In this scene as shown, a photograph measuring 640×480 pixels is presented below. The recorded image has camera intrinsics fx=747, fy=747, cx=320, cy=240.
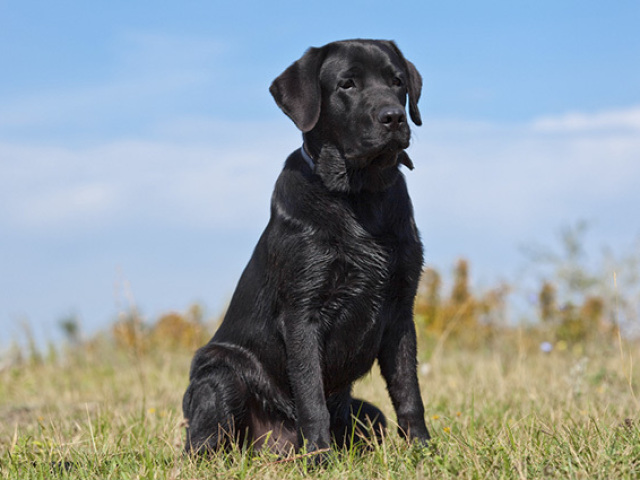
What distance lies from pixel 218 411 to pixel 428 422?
1.61 m

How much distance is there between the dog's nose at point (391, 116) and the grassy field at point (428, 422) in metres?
1.45

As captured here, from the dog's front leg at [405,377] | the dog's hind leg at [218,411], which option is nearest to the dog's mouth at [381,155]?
the dog's front leg at [405,377]

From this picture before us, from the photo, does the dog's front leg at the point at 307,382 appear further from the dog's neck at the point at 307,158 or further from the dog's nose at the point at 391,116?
the dog's nose at the point at 391,116

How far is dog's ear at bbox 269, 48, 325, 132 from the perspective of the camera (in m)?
3.54

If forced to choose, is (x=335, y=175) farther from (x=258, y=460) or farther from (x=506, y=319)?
(x=506, y=319)

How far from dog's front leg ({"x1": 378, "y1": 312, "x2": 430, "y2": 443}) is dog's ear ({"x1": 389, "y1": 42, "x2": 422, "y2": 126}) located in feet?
3.32

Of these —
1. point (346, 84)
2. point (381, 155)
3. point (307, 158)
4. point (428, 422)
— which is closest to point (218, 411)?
point (307, 158)

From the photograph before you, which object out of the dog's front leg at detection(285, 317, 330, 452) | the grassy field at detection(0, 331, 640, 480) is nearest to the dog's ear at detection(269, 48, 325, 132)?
the dog's front leg at detection(285, 317, 330, 452)

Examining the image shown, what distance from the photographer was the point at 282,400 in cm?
375

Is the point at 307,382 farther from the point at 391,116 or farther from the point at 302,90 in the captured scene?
the point at 302,90

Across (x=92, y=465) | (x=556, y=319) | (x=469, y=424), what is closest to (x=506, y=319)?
(x=556, y=319)

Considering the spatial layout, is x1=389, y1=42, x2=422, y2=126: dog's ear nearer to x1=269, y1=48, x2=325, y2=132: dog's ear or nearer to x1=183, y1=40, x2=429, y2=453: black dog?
x1=183, y1=40, x2=429, y2=453: black dog

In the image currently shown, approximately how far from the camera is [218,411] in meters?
3.74

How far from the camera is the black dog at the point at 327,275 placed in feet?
11.3
